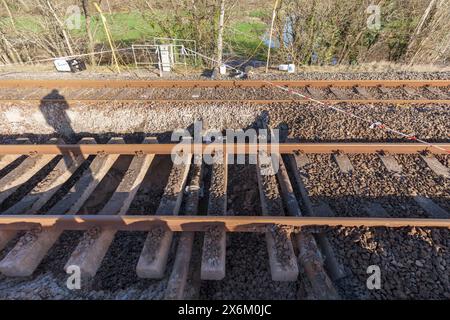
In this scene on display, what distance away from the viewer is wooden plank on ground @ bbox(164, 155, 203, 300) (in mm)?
2604

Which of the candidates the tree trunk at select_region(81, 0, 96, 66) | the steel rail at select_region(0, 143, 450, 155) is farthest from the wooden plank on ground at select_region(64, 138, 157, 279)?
the tree trunk at select_region(81, 0, 96, 66)

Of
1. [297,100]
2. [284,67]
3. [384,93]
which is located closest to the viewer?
[297,100]

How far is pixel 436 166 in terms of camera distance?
4328mm

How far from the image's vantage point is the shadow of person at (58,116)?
6359 millimetres

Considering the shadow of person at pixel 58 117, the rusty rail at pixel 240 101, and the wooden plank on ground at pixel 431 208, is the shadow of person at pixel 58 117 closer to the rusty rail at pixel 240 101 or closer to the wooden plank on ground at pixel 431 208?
the rusty rail at pixel 240 101

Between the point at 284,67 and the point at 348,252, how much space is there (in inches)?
303

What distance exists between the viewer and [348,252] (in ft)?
9.82

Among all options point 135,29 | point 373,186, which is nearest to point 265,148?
point 373,186

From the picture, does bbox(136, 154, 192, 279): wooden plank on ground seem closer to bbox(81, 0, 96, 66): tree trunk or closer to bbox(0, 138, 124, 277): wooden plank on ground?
bbox(0, 138, 124, 277): wooden plank on ground

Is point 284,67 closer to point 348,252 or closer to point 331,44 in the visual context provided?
point 331,44

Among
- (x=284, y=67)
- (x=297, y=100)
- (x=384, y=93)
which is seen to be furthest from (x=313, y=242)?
(x=284, y=67)

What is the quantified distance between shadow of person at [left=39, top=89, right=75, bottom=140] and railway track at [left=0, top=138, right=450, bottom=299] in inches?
57.1
